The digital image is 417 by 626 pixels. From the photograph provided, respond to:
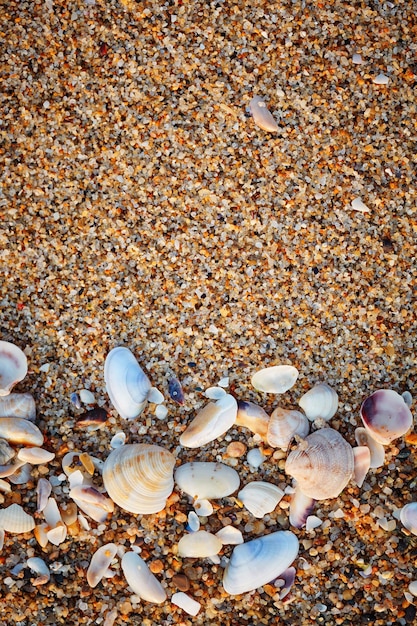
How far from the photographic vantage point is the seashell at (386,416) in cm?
202

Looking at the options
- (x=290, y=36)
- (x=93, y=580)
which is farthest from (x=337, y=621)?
(x=290, y=36)

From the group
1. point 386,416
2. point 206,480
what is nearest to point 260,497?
point 206,480

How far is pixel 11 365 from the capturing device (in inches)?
79.3

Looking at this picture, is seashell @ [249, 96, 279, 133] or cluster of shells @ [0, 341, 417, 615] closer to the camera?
cluster of shells @ [0, 341, 417, 615]

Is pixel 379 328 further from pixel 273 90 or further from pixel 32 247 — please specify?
pixel 32 247

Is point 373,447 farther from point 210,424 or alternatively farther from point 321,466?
point 210,424

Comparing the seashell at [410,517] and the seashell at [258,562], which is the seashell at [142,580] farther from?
the seashell at [410,517]

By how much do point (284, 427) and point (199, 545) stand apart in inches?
18.4

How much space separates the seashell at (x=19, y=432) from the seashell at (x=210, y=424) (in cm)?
47

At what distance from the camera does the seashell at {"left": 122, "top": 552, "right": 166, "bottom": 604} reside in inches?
76.9

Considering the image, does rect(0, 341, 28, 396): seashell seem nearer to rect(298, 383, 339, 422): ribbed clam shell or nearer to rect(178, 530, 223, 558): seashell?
rect(178, 530, 223, 558): seashell

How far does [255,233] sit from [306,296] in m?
0.28

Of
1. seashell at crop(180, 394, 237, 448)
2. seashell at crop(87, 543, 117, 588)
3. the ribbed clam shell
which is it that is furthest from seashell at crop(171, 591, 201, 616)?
the ribbed clam shell

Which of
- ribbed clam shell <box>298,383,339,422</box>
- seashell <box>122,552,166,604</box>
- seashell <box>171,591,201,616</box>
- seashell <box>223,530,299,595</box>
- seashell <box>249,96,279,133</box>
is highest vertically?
seashell <box>249,96,279,133</box>
